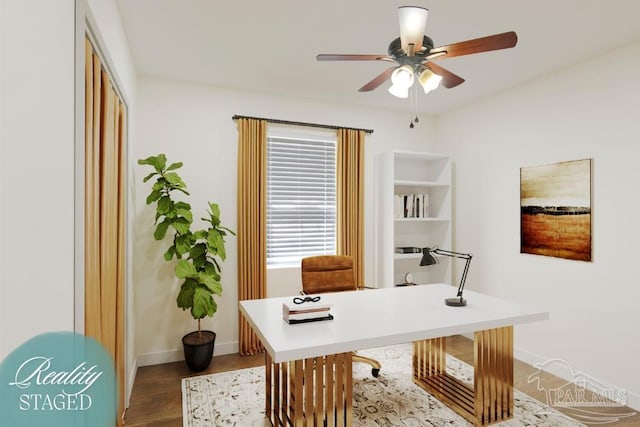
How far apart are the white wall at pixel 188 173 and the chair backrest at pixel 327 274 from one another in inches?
24.3

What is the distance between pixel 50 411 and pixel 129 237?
206cm

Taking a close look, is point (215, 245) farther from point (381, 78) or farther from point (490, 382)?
point (490, 382)

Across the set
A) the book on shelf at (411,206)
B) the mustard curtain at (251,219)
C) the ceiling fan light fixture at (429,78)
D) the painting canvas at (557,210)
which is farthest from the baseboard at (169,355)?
the painting canvas at (557,210)

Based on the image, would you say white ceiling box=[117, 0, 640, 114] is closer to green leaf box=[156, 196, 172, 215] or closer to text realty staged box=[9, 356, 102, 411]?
green leaf box=[156, 196, 172, 215]

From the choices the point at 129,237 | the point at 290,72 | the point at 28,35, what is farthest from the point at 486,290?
the point at 28,35

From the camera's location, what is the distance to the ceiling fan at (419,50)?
1.66 metres

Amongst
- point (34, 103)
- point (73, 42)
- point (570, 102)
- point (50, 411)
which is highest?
point (570, 102)

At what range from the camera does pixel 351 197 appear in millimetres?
4043

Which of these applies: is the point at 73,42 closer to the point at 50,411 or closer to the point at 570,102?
the point at 50,411

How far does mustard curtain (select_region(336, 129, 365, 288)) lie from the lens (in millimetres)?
4020

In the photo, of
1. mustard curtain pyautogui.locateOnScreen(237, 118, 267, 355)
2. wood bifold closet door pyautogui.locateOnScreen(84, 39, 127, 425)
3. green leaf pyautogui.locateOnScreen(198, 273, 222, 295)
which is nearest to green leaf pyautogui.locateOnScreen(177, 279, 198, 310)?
green leaf pyautogui.locateOnScreen(198, 273, 222, 295)

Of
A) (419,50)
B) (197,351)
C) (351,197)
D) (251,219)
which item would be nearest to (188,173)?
(251,219)

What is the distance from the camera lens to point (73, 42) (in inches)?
49.9

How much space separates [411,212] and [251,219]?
1879 mm
